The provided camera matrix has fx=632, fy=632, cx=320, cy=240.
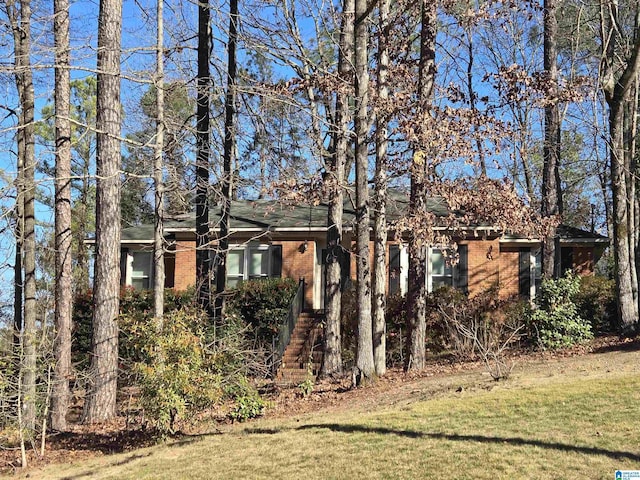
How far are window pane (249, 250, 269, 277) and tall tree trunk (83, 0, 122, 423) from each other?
882 centimetres

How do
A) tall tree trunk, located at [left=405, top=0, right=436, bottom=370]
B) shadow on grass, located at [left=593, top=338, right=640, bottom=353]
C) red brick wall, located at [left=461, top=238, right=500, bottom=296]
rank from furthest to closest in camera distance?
red brick wall, located at [left=461, top=238, right=500, bottom=296], shadow on grass, located at [left=593, top=338, right=640, bottom=353], tall tree trunk, located at [left=405, top=0, right=436, bottom=370]

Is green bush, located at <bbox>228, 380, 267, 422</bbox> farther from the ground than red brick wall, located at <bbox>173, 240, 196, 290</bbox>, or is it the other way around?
red brick wall, located at <bbox>173, 240, 196, 290</bbox>

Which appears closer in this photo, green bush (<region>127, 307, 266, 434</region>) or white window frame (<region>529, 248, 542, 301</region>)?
green bush (<region>127, 307, 266, 434</region>)

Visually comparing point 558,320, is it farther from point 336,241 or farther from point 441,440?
point 441,440

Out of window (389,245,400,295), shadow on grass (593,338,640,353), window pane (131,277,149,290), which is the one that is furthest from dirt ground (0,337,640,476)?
window pane (131,277,149,290)

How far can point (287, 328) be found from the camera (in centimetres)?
1828

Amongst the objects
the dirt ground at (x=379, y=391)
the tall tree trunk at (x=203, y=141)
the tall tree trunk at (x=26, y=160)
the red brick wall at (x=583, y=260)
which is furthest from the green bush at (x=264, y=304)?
the red brick wall at (x=583, y=260)

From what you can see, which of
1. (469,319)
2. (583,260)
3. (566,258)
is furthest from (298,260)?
(583,260)

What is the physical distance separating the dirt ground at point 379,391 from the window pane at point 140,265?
9.56m

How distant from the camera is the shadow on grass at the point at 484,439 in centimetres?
762

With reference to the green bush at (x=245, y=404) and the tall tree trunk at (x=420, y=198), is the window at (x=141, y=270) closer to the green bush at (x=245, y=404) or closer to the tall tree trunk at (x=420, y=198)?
the tall tree trunk at (x=420, y=198)

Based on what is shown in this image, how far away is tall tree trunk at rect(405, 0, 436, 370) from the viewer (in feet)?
44.5

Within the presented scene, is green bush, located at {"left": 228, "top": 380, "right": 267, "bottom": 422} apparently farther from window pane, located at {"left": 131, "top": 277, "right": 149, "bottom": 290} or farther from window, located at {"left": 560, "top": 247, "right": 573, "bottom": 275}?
window, located at {"left": 560, "top": 247, "right": 573, "bottom": 275}

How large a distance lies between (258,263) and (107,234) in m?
9.09
